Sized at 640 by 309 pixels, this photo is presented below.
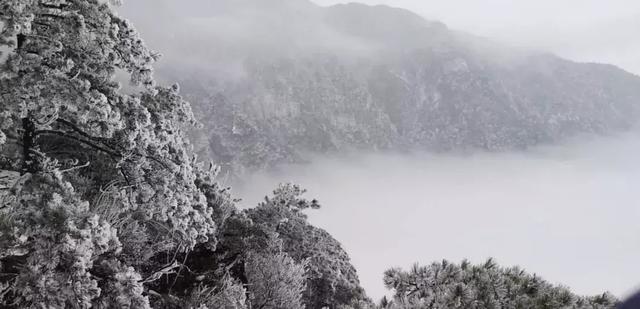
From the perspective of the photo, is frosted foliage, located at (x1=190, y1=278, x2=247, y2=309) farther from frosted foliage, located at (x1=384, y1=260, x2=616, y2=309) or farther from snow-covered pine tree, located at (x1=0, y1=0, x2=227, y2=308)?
frosted foliage, located at (x1=384, y1=260, x2=616, y2=309)

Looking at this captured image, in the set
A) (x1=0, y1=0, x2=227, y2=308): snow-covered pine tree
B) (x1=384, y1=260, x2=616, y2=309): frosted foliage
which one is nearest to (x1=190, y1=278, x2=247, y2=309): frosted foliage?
(x1=0, y1=0, x2=227, y2=308): snow-covered pine tree

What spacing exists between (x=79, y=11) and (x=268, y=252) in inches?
466

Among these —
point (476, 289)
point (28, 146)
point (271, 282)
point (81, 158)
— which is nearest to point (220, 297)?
point (271, 282)

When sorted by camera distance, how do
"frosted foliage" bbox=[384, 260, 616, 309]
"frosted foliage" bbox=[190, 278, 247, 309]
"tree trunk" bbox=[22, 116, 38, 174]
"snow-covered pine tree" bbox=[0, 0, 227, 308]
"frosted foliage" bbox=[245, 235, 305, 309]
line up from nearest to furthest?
"frosted foliage" bbox=[384, 260, 616, 309] < "snow-covered pine tree" bbox=[0, 0, 227, 308] < "tree trunk" bbox=[22, 116, 38, 174] < "frosted foliage" bbox=[190, 278, 247, 309] < "frosted foliage" bbox=[245, 235, 305, 309]

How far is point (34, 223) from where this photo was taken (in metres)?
7.98

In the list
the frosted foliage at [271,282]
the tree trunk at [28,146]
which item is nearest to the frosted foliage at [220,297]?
the frosted foliage at [271,282]

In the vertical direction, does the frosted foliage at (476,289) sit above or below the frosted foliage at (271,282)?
below

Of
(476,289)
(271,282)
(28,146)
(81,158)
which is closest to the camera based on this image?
(476,289)

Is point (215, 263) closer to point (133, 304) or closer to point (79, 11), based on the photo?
point (133, 304)

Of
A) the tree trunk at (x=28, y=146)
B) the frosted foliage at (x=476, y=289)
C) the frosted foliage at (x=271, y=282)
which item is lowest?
the frosted foliage at (x=476, y=289)

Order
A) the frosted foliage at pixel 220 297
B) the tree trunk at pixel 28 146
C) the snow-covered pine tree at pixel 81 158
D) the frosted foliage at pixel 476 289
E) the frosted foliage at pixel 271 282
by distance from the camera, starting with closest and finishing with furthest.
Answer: the frosted foliage at pixel 476 289 → the snow-covered pine tree at pixel 81 158 → the tree trunk at pixel 28 146 → the frosted foliage at pixel 220 297 → the frosted foliage at pixel 271 282

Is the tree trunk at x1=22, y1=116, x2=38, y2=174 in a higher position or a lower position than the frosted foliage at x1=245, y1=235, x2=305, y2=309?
higher

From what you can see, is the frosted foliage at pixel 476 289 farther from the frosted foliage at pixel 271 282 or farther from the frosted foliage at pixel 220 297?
the frosted foliage at pixel 271 282

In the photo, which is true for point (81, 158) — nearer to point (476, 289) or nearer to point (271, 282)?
point (271, 282)
